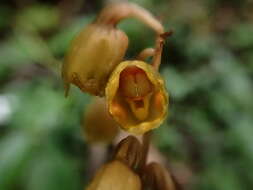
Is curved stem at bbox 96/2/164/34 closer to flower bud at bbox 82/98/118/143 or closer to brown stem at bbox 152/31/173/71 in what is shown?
brown stem at bbox 152/31/173/71

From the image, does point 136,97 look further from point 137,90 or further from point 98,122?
point 98,122

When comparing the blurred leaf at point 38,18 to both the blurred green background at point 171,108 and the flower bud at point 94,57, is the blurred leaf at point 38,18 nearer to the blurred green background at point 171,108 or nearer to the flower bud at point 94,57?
the blurred green background at point 171,108

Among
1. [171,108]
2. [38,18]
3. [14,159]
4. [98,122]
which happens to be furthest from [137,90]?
[38,18]

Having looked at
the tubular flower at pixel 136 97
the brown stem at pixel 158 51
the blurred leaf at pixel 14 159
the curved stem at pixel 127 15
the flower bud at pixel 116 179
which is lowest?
the blurred leaf at pixel 14 159

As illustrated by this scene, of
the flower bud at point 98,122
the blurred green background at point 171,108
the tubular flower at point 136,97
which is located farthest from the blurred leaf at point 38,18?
the tubular flower at point 136,97

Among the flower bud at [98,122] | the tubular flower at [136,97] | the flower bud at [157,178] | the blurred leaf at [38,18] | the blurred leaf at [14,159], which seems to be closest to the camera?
the tubular flower at [136,97]

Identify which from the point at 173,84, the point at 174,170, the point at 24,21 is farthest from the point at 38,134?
the point at 24,21
